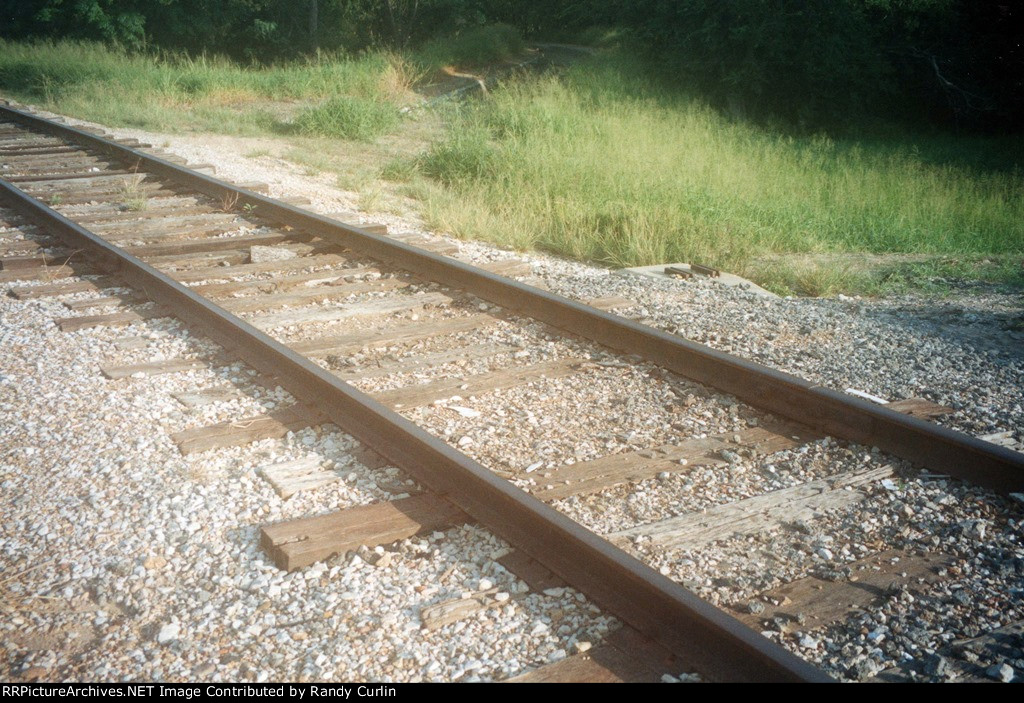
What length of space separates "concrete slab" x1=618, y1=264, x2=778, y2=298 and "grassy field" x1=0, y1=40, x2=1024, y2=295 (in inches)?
17.1

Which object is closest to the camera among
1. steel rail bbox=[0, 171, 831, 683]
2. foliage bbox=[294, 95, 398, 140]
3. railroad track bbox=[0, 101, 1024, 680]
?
steel rail bbox=[0, 171, 831, 683]

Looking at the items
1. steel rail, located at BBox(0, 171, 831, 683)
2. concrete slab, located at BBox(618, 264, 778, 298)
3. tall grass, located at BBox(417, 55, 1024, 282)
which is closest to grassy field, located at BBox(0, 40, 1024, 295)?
tall grass, located at BBox(417, 55, 1024, 282)

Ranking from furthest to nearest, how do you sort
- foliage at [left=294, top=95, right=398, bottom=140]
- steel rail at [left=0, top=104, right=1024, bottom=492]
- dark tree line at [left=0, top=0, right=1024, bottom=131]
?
dark tree line at [left=0, top=0, right=1024, bottom=131]
foliage at [left=294, top=95, right=398, bottom=140]
steel rail at [left=0, top=104, right=1024, bottom=492]

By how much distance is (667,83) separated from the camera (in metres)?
18.8

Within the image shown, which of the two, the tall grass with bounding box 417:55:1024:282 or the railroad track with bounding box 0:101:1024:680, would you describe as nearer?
the railroad track with bounding box 0:101:1024:680

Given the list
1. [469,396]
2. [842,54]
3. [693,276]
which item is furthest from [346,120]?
[469,396]

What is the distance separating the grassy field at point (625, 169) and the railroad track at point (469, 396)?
7.42 ft

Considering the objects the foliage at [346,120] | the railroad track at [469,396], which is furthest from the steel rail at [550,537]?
the foliage at [346,120]

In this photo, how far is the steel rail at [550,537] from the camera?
2195 mm

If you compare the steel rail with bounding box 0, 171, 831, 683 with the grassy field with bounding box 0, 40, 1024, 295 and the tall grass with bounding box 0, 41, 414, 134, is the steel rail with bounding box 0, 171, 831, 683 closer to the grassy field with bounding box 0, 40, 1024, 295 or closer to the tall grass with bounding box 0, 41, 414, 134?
the grassy field with bounding box 0, 40, 1024, 295

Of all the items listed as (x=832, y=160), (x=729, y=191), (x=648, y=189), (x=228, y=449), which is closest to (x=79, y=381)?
(x=228, y=449)

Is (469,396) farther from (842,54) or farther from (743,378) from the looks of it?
(842,54)

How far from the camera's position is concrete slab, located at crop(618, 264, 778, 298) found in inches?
265
